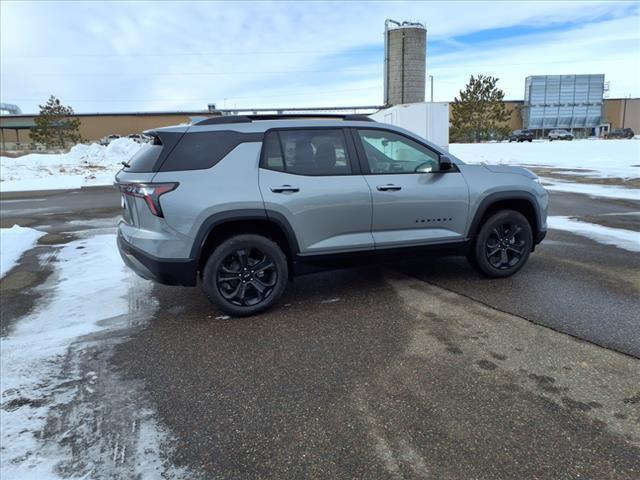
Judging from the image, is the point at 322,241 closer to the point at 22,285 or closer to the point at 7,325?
the point at 7,325

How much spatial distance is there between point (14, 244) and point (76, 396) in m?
5.73

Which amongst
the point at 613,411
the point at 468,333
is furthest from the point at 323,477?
the point at 468,333

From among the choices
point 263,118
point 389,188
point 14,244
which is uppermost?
point 263,118

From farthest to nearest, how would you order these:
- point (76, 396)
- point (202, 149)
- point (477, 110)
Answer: point (477, 110) → point (202, 149) → point (76, 396)

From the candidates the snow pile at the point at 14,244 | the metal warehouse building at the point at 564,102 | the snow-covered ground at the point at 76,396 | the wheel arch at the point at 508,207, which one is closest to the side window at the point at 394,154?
the wheel arch at the point at 508,207

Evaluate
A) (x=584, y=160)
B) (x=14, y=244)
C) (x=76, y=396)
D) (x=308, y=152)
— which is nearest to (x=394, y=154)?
(x=308, y=152)

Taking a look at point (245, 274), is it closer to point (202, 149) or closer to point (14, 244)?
point (202, 149)

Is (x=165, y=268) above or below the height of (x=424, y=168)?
below

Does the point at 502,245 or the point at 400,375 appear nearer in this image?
the point at 400,375

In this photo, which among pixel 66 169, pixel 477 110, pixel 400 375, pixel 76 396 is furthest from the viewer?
pixel 477 110

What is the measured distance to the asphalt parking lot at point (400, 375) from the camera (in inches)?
104

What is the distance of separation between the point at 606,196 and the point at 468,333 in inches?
406

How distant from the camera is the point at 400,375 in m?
3.48

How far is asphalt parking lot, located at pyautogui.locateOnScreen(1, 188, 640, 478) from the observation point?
263 centimetres
